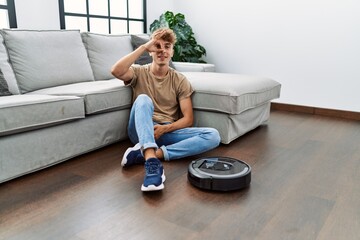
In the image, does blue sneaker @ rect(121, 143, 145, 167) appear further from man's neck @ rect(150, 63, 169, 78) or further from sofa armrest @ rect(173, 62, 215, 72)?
sofa armrest @ rect(173, 62, 215, 72)

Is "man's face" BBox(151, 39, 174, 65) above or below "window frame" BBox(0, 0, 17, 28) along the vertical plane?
below

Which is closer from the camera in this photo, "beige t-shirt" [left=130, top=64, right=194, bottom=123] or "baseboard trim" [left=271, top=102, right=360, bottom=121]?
"beige t-shirt" [left=130, top=64, right=194, bottom=123]

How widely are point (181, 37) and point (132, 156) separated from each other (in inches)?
95.7

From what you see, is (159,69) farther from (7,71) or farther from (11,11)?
(11,11)

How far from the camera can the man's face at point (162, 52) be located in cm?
200

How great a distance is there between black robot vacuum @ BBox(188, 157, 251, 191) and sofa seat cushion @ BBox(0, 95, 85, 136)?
0.81m

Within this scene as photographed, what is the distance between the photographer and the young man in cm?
195

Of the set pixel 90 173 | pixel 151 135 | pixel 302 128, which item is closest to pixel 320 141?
pixel 302 128

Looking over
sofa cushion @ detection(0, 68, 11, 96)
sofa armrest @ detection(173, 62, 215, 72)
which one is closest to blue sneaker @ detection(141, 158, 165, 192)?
sofa cushion @ detection(0, 68, 11, 96)

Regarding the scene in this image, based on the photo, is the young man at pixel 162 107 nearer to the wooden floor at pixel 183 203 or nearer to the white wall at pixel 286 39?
the wooden floor at pixel 183 203

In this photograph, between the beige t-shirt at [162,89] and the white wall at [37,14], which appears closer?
the beige t-shirt at [162,89]

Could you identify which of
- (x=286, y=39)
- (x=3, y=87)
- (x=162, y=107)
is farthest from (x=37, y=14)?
(x=286, y=39)

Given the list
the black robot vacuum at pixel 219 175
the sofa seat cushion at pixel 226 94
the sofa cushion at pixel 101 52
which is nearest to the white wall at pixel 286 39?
the sofa cushion at pixel 101 52

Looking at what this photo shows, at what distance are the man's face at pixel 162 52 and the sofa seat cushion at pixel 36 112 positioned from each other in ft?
1.80
